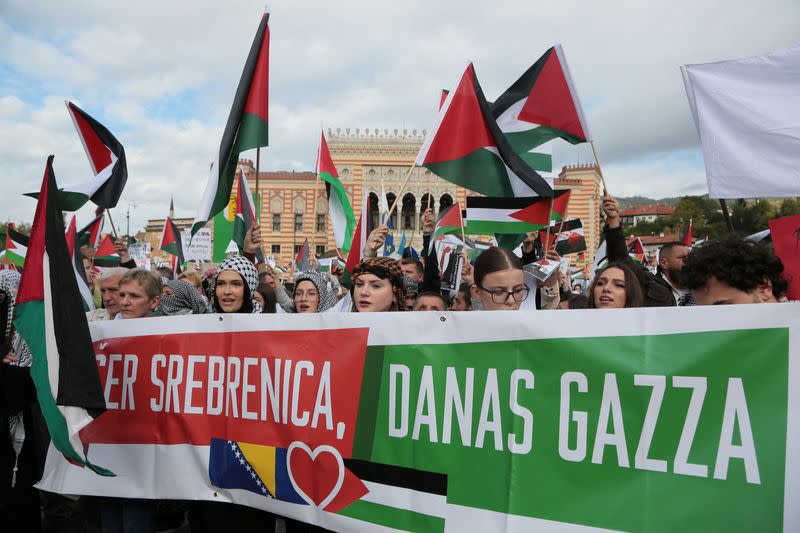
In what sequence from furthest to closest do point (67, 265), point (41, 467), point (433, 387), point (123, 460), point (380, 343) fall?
point (41, 467), point (123, 460), point (67, 265), point (380, 343), point (433, 387)

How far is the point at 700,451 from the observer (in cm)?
192

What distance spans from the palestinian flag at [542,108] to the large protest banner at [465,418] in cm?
262

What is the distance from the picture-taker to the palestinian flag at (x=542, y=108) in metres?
4.51

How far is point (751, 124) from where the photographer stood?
2619 mm

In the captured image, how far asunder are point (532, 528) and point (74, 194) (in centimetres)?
379

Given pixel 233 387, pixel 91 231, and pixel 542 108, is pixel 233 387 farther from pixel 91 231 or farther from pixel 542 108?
pixel 91 231

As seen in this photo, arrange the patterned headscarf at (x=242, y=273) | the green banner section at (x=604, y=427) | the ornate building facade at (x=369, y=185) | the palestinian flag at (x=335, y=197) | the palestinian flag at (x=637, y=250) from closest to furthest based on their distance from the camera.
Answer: the green banner section at (x=604, y=427), the patterned headscarf at (x=242, y=273), the palestinian flag at (x=335, y=197), the palestinian flag at (x=637, y=250), the ornate building facade at (x=369, y=185)

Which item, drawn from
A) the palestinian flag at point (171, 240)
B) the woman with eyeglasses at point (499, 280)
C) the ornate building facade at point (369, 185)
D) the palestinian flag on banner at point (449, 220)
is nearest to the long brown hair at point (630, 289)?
the woman with eyeglasses at point (499, 280)

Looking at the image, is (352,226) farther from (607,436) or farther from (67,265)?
(607,436)

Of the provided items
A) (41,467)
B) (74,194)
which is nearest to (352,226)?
(74,194)

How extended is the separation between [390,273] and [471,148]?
1451mm

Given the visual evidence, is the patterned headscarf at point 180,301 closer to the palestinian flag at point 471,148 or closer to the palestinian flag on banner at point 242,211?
the palestinian flag at point 471,148

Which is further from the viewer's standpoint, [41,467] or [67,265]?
[41,467]

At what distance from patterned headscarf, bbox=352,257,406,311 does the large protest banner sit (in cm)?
70
